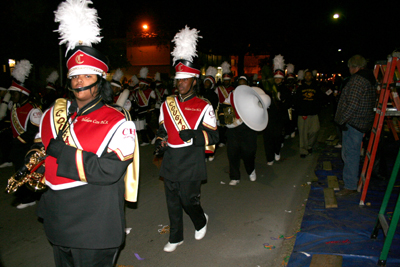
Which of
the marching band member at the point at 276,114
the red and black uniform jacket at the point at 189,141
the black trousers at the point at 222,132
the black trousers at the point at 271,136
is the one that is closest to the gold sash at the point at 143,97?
the black trousers at the point at 222,132

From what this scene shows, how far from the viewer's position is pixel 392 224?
3322 mm

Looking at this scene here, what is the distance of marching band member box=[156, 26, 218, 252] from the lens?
3.76m

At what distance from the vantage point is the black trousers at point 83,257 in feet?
7.43

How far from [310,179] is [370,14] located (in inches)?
537

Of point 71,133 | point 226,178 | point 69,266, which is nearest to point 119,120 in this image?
point 71,133

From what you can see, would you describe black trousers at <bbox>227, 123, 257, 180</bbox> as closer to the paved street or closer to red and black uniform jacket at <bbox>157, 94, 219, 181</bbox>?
the paved street

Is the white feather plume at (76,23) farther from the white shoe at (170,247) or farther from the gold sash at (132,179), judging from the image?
the white shoe at (170,247)

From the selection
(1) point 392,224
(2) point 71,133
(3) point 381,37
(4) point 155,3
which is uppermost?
(4) point 155,3

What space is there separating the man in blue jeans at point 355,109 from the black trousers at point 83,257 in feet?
14.7

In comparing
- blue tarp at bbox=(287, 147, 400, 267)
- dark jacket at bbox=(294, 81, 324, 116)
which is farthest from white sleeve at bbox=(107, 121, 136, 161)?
dark jacket at bbox=(294, 81, 324, 116)

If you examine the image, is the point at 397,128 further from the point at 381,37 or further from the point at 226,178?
the point at 381,37

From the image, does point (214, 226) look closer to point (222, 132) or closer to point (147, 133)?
point (222, 132)

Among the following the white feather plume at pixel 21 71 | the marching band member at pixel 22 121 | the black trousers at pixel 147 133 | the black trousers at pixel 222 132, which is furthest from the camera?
the black trousers at pixel 147 133

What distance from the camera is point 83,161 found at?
2.08 meters
